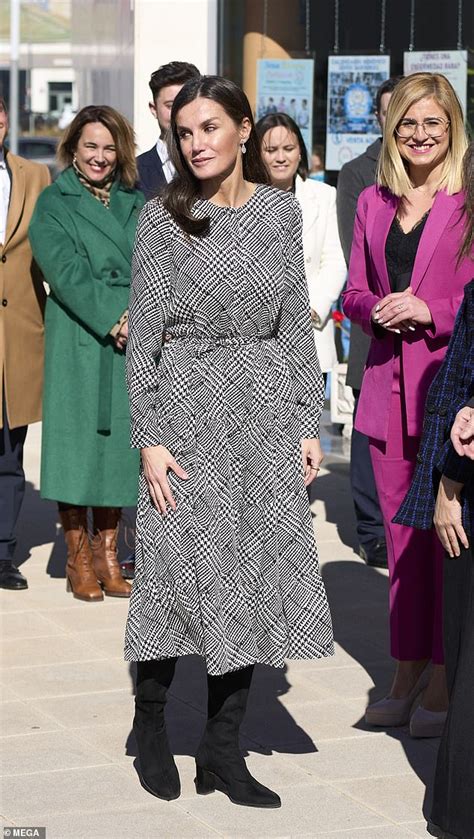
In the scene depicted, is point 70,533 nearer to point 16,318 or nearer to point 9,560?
point 9,560

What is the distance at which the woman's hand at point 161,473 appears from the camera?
445 centimetres

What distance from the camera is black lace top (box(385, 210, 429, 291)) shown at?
17.2 feet

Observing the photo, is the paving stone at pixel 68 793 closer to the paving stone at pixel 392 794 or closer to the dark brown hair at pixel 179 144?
the paving stone at pixel 392 794

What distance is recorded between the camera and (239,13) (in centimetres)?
1111

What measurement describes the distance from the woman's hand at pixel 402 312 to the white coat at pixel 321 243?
289 centimetres

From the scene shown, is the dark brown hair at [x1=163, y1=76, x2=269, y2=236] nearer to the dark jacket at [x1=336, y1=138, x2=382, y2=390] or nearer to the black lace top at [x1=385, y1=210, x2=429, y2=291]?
the black lace top at [x1=385, y1=210, x2=429, y2=291]

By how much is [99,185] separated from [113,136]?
0.24 metres

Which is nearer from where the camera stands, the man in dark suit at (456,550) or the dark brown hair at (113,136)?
the man in dark suit at (456,550)

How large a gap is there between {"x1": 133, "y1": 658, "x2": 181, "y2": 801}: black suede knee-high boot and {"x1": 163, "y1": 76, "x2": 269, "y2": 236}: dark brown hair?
1.29 meters

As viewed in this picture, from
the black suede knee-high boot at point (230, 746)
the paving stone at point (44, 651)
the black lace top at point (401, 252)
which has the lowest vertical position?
the paving stone at point (44, 651)

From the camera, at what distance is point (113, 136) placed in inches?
268

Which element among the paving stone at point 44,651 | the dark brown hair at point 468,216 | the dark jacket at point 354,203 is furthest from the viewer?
the dark jacket at point 354,203

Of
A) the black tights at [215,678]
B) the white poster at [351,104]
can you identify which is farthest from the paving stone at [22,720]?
the white poster at [351,104]

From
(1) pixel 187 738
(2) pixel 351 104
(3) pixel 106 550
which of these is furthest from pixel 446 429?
(2) pixel 351 104
